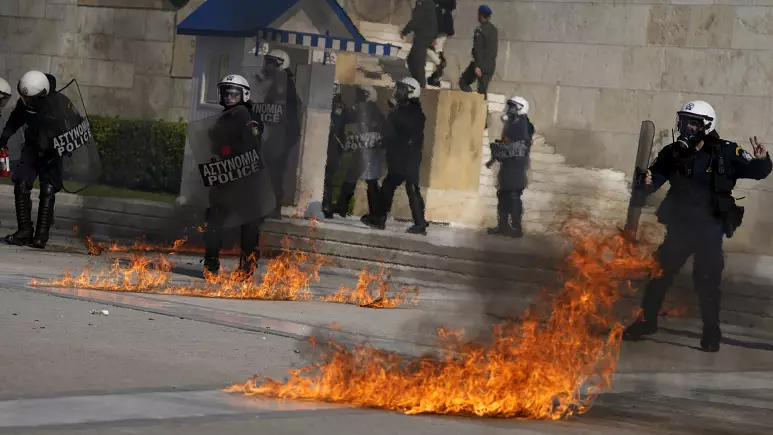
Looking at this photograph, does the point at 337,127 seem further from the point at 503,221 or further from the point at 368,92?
the point at 503,221

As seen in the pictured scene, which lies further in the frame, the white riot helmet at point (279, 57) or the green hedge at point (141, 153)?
the green hedge at point (141, 153)

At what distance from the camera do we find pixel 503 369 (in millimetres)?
7621

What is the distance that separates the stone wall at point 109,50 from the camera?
28.7 m

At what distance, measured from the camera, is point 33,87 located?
49.2 ft

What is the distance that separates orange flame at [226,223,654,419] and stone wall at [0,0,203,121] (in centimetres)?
1983

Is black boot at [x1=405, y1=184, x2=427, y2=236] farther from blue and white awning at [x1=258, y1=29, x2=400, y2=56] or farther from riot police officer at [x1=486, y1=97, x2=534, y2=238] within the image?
blue and white awning at [x1=258, y1=29, x2=400, y2=56]

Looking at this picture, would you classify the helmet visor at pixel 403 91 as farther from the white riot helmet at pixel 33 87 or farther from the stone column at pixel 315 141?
the white riot helmet at pixel 33 87

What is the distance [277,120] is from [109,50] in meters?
12.8

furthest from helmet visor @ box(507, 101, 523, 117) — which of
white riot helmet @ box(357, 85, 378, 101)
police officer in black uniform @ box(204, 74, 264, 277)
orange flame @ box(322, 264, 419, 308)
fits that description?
police officer in black uniform @ box(204, 74, 264, 277)

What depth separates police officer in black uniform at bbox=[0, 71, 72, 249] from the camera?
1511 cm

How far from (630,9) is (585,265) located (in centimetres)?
1239

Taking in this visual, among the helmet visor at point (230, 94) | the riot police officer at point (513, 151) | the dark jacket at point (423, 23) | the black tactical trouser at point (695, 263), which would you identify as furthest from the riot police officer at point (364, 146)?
the black tactical trouser at point (695, 263)

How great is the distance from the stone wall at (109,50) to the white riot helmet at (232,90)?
1470 cm

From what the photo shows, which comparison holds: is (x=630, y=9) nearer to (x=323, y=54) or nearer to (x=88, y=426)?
(x=323, y=54)
